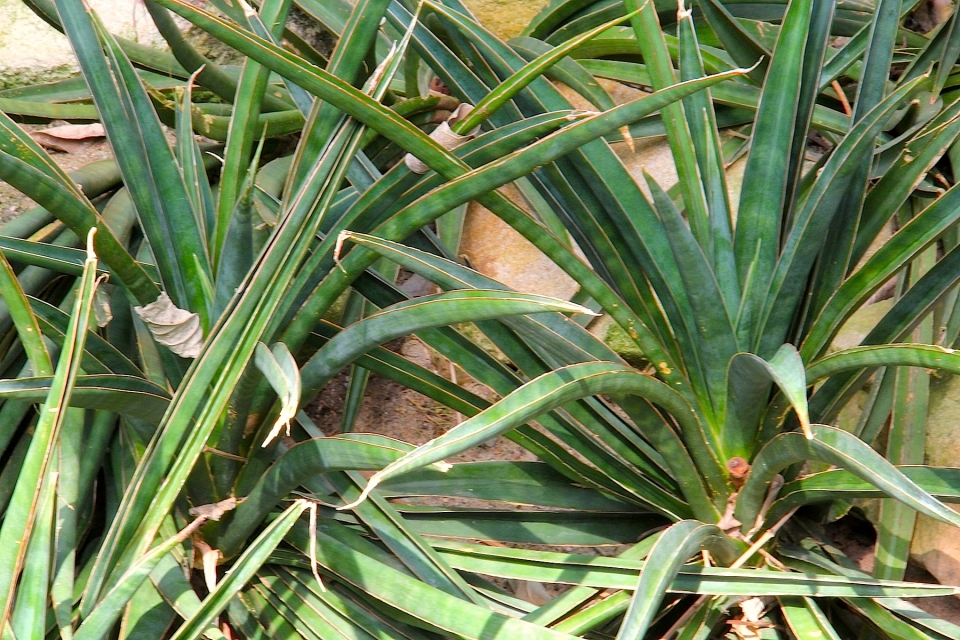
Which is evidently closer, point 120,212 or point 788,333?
point 788,333

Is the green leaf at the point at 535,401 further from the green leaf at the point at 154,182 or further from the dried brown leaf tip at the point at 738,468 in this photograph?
the green leaf at the point at 154,182

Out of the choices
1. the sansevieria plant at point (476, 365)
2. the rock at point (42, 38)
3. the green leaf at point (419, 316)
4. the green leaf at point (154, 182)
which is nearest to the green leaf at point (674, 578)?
the sansevieria plant at point (476, 365)

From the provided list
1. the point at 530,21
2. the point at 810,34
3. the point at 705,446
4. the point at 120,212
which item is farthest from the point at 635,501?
the point at 530,21

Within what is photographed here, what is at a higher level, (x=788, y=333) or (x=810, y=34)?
(x=810, y=34)

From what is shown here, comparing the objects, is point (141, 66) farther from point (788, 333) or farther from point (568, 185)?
point (788, 333)

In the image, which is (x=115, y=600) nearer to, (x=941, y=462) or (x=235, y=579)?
(x=235, y=579)
